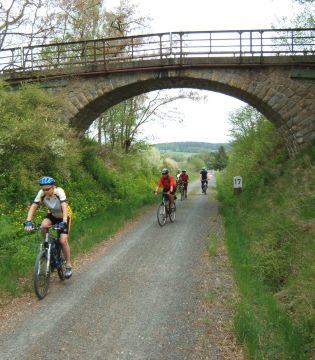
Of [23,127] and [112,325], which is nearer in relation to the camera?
[112,325]

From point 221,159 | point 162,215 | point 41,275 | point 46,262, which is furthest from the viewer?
point 221,159

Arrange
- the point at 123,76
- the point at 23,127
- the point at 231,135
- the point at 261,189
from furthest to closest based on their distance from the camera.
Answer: the point at 231,135 < the point at 123,76 < the point at 261,189 < the point at 23,127

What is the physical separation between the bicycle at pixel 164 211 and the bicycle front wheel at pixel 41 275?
6.68 m

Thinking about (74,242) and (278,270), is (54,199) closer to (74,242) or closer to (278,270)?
(74,242)

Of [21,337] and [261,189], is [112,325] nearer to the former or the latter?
[21,337]

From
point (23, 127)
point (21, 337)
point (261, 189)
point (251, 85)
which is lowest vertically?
point (21, 337)

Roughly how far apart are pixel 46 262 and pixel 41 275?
23 centimetres

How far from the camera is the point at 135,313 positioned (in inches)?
219

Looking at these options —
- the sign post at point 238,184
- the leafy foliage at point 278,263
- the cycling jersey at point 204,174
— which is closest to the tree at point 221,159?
the cycling jersey at point 204,174

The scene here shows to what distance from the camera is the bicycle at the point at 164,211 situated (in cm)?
1285

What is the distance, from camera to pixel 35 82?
56.3 feet

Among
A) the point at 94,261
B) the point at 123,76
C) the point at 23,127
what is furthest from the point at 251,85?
the point at 94,261

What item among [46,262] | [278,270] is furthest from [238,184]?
[46,262]

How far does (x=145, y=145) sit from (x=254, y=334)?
24889 millimetres
